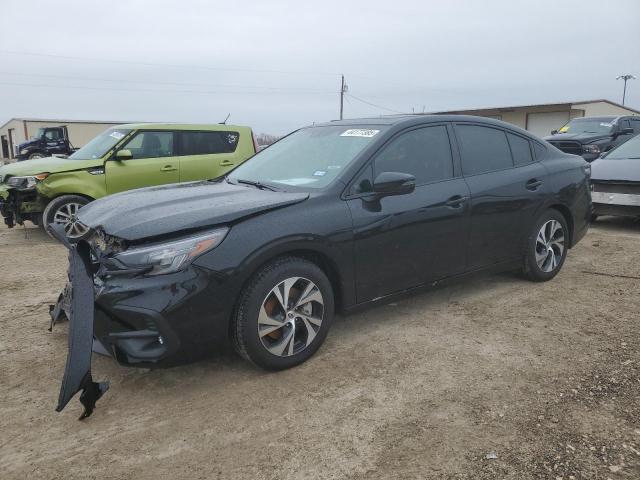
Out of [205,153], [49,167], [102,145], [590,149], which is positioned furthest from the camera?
[590,149]

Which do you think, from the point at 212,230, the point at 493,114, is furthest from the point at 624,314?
the point at 493,114

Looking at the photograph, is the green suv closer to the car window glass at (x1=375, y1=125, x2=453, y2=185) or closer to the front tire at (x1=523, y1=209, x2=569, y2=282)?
the car window glass at (x1=375, y1=125, x2=453, y2=185)

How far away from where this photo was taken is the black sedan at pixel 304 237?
9.22ft

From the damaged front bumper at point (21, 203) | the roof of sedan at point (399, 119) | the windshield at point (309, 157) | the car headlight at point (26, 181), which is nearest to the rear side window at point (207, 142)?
the car headlight at point (26, 181)

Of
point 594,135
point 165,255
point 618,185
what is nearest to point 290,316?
point 165,255

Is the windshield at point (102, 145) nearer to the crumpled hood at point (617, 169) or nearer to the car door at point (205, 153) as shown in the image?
the car door at point (205, 153)

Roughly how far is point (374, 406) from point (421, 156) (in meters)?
2.01

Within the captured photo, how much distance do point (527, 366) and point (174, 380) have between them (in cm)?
224

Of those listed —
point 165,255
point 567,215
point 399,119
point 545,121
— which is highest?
point 545,121

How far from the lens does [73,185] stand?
726 cm

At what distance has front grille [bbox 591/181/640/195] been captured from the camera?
7.33 metres

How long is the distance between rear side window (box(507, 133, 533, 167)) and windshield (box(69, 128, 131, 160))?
568cm

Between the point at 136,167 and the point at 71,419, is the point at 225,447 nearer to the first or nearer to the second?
the point at 71,419

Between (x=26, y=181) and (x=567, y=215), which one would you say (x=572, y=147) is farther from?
(x=26, y=181)
